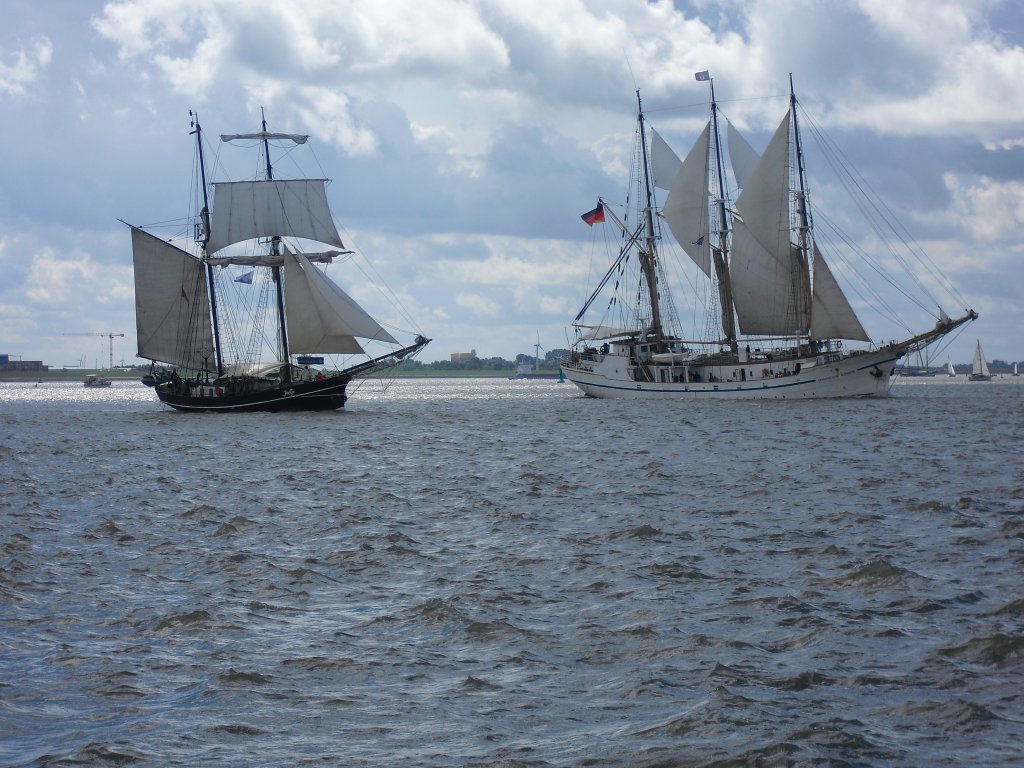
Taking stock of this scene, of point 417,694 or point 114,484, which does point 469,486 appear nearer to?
point 114,484

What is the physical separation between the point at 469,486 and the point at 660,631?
66.7ft

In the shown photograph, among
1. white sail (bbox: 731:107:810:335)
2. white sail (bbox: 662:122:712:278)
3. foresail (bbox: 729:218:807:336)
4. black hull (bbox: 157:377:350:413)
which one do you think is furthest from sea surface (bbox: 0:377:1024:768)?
white sail (bbox: 662:122:712:278)

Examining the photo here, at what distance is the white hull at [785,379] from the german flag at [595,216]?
617 inches

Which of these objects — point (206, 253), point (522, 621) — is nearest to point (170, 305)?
point (206, 253)

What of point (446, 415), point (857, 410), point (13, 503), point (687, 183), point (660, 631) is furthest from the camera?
point (687, 183)

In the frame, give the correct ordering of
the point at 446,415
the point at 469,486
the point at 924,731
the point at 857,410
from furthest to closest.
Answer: the point at 446,415, the point at 857,410, the point at 469,486, the point at 924,731

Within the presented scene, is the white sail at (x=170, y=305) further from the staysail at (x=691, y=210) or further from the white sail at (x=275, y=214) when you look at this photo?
the staysail at (x=691, y=210)

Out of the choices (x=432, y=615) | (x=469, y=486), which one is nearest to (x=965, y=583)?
(x=432, y=615)

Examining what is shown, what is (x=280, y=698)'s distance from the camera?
42.9 ft

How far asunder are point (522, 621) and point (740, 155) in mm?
101578

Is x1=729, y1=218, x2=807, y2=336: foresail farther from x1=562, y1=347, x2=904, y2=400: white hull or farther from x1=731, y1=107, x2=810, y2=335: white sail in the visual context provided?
x1=562, y1=347, x2=904, y2=400: white hull

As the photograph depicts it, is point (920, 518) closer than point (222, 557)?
No

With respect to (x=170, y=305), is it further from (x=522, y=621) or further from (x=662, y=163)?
(x=522, y=621)

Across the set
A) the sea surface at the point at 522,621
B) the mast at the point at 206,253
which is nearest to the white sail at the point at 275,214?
the mast at the point at 206,253
